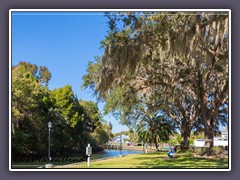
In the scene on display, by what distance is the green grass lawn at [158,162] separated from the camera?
3.81m

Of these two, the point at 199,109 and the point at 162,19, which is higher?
the point at 162,19

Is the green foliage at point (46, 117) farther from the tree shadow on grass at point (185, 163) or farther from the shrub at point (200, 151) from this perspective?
the shrub at point (200, 151)

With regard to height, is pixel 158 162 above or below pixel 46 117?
below

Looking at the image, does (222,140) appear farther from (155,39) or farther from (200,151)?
(155,39)

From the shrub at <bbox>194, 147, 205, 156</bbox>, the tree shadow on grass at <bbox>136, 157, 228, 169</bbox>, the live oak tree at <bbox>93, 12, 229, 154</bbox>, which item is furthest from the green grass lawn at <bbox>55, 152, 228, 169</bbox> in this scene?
the live oak tree at <bbox>93, 12, 229, 154</bbox>

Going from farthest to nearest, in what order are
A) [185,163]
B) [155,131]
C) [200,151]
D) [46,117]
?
[155,131]
[200,151]
[46,117]
[185,163]

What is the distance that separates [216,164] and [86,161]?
1.56 meters

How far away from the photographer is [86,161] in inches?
156

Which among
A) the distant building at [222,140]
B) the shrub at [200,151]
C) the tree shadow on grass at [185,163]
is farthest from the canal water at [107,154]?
the distant building at [222,140]

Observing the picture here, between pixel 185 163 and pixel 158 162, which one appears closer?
pixel 185 163

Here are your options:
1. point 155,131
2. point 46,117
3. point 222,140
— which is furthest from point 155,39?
point 155,131

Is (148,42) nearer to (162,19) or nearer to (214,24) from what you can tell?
(162,19)

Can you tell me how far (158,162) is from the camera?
163 inches
